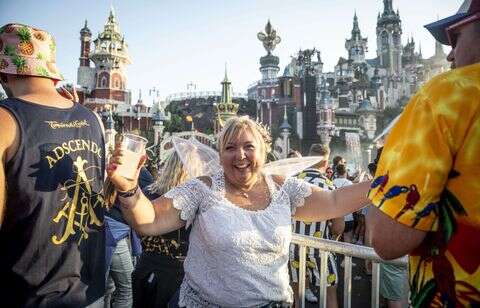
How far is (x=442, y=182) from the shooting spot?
41.1 inches

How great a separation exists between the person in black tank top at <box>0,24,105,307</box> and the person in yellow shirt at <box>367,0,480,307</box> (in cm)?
147

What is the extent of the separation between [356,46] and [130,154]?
274ft

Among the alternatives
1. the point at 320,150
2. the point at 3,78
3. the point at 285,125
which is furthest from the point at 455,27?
the point at 285,125

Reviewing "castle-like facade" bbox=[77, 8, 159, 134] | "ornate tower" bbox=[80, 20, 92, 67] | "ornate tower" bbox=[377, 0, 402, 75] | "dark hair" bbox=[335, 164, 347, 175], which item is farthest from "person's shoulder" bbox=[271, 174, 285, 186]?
"ornate tower" bbox=[377, 0, 402, 75]

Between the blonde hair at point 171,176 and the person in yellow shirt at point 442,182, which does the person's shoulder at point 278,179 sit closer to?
the blonde hair at point 171,176

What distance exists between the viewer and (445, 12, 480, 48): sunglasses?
3.53 ft

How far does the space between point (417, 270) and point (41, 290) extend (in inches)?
64.0

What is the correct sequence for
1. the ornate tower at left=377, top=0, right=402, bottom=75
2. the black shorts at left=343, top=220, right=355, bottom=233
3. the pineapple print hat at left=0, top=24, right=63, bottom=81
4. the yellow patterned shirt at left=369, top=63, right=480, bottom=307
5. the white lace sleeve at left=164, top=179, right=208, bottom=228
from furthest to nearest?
the ornate tower at left=377, top=0, right=402, bottom=75
the black shorts at left=343, top=220, right=355, bottom=233
the white lace sleeve at left=164, top=179, right=208, bottom=228
the pineapple print hat at left=0, top=24, right=63, bottom=81
the yellow patterned shirt at left=369, top=63, right=480, bottom=307

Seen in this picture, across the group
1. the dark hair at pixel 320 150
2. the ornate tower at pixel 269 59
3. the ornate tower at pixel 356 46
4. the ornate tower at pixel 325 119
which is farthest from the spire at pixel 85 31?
the dark hair at pixel 320 150

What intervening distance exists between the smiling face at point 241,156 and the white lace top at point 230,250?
0.10 meters

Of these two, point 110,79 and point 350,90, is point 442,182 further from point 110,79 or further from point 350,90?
point 350,90

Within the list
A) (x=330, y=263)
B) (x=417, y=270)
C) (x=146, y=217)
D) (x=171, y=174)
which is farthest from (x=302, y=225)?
(x=417, y=270)

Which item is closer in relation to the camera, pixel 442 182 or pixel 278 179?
pixel 442 182

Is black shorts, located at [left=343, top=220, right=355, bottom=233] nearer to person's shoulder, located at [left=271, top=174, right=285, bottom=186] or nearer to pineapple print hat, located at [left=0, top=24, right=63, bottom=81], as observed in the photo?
person's shoulder, located at [left=271, top=174, right=285, bottom=186]
